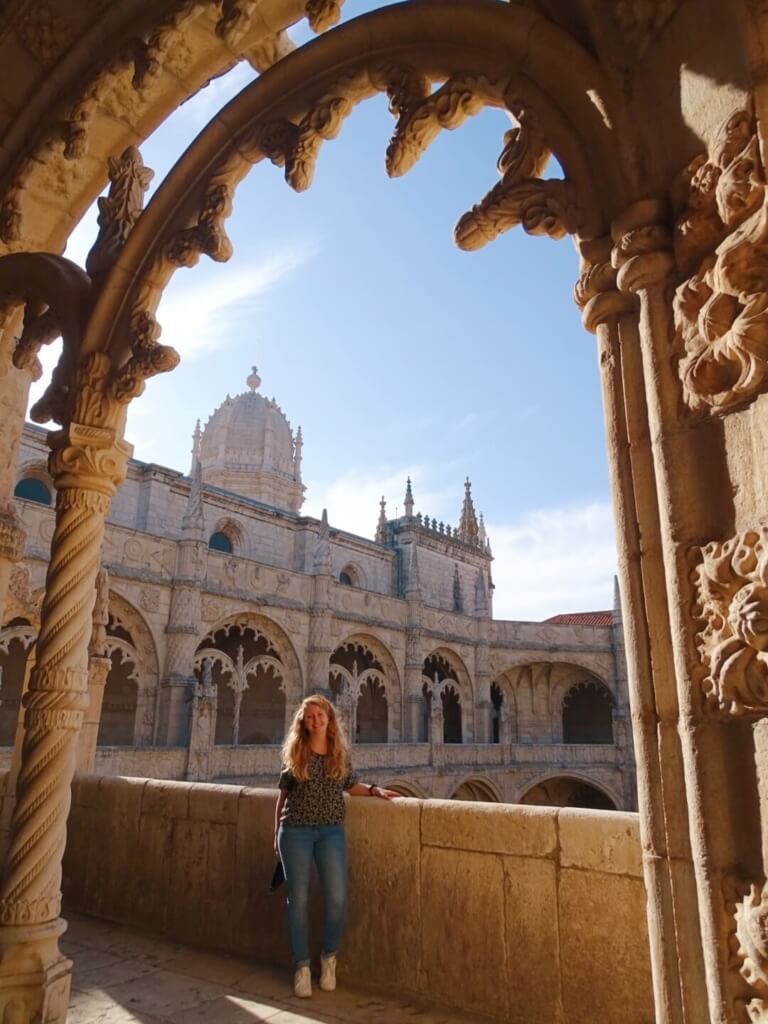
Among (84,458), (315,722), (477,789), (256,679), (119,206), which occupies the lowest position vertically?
(477,789)

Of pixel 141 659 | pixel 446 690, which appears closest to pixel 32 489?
pixel 141 659

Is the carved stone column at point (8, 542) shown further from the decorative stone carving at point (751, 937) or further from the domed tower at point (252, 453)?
the domed tower at point (252, 453)

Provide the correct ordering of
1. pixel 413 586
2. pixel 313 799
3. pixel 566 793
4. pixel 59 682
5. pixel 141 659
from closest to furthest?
pixel 59 682 → pixel 313 799 → pixel 141 659 → pixel 413 586 → pixel 566 793

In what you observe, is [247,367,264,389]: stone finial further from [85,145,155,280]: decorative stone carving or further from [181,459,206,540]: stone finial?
[85,145,155,280]: decorative stone carving

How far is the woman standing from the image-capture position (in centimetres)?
292

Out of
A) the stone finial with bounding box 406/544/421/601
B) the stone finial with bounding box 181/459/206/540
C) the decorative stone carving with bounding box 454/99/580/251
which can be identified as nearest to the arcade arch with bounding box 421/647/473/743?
the stone finial with bounding box 406/544/421/601

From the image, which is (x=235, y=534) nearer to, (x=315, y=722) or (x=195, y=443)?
(x=195, y=443)

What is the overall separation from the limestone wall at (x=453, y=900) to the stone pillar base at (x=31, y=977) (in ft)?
3.80

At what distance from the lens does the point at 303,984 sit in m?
2.90

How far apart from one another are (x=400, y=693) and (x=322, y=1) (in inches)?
860

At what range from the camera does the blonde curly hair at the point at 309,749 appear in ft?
9.98

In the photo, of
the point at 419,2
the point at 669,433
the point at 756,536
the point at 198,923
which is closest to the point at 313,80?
the point at 419,2

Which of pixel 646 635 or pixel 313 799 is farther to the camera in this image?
pixel 313 799

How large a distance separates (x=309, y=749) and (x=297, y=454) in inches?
1299
